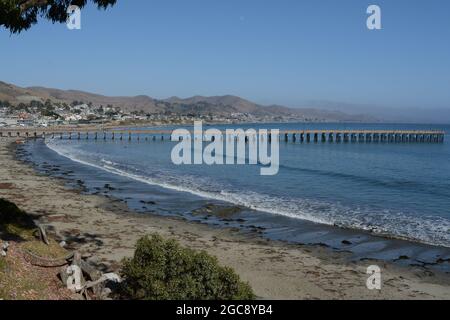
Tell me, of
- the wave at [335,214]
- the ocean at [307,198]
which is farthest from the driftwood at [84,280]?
the wave at [335,214]

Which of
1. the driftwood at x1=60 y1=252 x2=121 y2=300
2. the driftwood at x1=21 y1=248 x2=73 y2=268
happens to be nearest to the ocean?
the driftwood at x1=60 y1=252 x2=121 y2=300

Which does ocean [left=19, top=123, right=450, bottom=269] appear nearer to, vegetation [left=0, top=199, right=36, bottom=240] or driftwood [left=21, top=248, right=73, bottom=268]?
vegetation [left=0, top=199, right=36, bottom=240]

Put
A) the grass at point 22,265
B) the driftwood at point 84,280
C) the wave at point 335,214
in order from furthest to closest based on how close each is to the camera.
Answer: the wave at point 335,214
the driftwood at point 84,280
the grass at point 22,265

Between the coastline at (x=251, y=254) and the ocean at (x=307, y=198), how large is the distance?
5.01 feet

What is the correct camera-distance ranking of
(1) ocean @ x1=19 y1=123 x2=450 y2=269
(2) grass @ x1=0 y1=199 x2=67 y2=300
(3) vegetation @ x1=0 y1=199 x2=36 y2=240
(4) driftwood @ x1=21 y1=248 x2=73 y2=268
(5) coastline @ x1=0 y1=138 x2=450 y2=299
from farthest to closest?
(1) ocean @ x1=19 y1=123 x2=450 y2=269, (5) coastline @ x1=0 y1=138 x2=450 y2=299, (3) vegetation @ x1=0 y1=199 x2=36 y2=240, (4) driftwood @ x1=21 y1=248 x2=73 y2=268, (2) grass @ x1=0 y1=199 x2=67 y2=300

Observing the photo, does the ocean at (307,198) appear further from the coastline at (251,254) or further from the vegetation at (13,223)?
the vegetation at (13,223)

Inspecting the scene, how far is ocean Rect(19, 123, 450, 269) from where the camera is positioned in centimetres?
1927

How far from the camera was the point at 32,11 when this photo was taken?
12.0 meters

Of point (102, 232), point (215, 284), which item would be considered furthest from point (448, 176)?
point (215, 284)

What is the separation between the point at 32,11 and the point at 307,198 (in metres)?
21.0

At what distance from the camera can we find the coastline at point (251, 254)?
1284cm

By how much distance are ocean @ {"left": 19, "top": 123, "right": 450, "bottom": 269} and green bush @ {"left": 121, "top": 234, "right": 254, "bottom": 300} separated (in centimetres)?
960

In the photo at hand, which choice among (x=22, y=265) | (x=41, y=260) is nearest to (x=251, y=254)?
(x=41, y=260)
